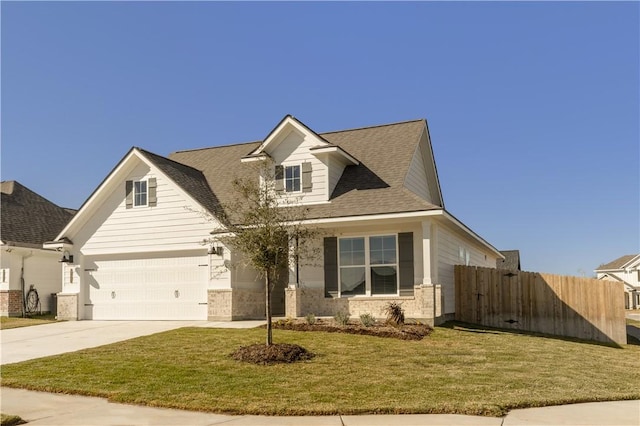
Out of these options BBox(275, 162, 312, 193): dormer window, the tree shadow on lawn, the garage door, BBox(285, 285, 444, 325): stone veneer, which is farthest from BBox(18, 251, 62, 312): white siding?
the tree shadow on lawn

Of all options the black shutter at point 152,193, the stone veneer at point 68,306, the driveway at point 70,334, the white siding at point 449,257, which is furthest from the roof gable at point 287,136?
the stone veneer at point 68,306

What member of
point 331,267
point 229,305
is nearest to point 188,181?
point 229,305

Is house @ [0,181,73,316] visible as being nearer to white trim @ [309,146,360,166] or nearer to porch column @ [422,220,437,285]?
white trim @ [309,146,360,166]

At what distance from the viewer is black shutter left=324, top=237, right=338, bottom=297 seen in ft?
62.2

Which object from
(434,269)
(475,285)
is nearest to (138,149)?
(434,269)

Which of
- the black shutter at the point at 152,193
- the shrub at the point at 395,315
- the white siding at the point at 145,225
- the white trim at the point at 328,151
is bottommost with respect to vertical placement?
the shrub at the point at 395,315

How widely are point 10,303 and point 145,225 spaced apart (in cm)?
858

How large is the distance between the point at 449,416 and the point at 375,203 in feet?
35.8

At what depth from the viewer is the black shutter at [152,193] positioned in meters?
21.1

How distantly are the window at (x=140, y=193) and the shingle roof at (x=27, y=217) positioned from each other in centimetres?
780

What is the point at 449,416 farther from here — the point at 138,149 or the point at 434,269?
the point at 138,149

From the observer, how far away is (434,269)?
1778 centimetres

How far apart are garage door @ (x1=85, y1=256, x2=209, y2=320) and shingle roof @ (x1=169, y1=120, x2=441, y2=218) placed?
3.03 meters

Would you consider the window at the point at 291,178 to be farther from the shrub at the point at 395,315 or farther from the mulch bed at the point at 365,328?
the shrub at the point at 395,315
